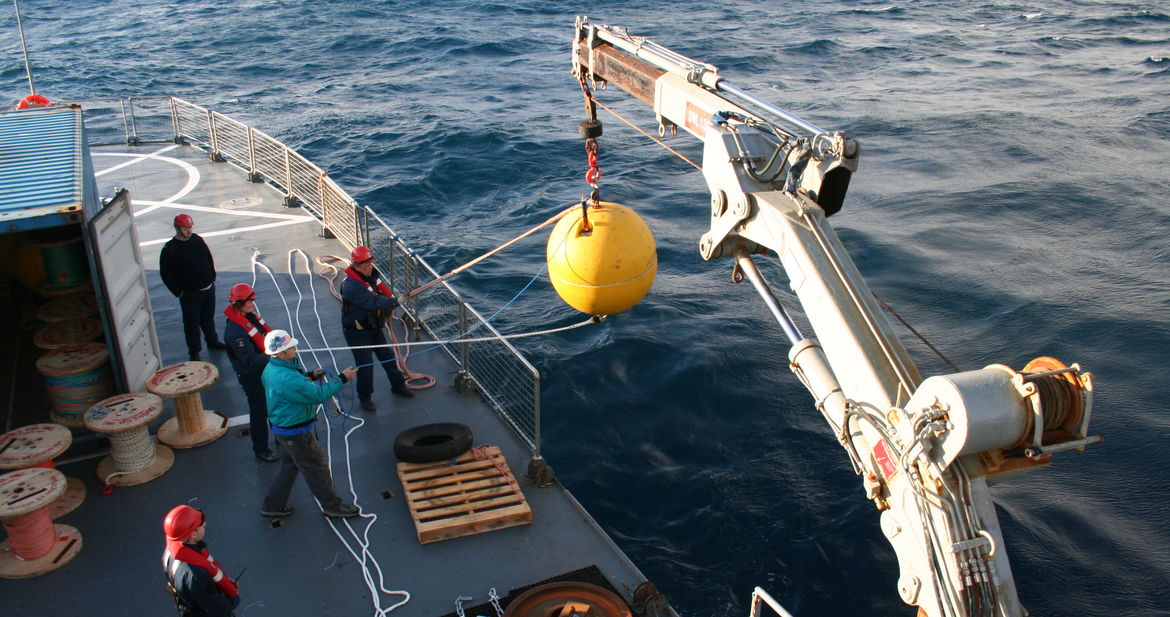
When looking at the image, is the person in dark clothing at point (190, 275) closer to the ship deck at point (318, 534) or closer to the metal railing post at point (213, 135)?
the ship deck at point (318, 534)

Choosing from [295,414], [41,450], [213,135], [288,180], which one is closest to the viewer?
[295,414]

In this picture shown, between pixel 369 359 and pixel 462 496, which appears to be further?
pixel 369 359

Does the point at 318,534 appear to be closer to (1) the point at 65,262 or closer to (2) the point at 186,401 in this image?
(2) the point at 186,401

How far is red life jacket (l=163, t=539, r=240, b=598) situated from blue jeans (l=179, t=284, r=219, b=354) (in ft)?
19.6

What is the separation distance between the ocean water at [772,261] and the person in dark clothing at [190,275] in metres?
5.48

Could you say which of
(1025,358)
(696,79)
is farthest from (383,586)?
(1025,358)

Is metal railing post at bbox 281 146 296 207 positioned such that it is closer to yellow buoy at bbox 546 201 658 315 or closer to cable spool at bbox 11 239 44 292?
cable spool at bbox 11 239 44 292

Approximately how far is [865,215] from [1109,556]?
41.2 feet

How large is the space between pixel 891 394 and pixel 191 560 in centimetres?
505

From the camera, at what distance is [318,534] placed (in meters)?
8.98

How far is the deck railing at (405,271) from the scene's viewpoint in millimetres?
11375

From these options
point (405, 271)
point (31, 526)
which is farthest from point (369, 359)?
point (31, 526)

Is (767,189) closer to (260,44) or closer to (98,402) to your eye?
(98,402)

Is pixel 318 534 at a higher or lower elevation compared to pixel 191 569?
lower
